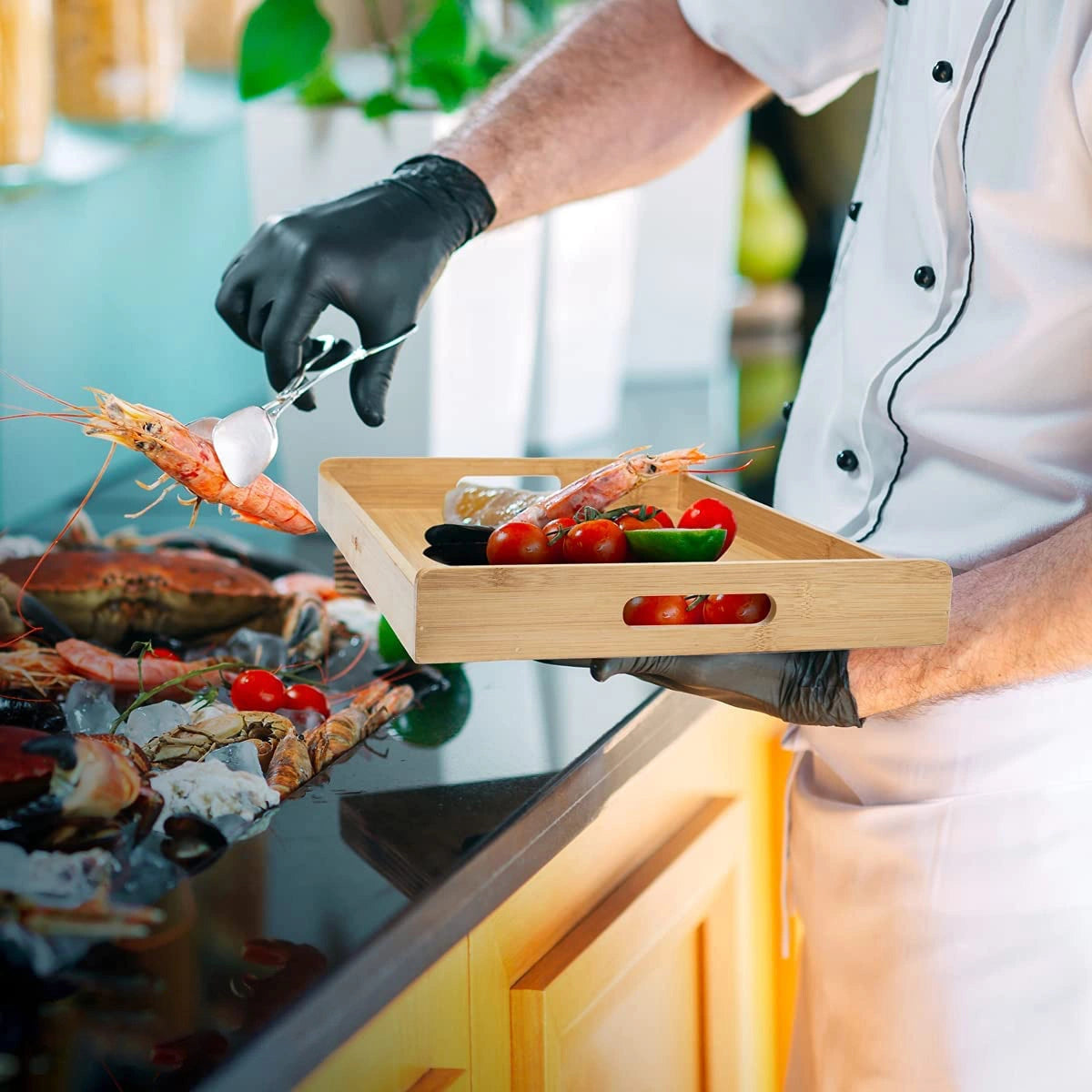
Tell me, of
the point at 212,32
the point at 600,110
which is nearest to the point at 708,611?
the point at 600,110

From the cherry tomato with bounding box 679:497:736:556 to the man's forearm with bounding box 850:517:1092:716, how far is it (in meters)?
0.11

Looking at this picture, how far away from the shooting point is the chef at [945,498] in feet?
2.70

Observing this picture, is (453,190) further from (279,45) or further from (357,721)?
(279,45)

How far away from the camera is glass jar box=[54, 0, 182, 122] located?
4.74ft

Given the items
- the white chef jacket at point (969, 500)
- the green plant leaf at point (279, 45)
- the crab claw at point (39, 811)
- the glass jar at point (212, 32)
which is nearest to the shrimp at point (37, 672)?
the crab claw at point (39, 811)

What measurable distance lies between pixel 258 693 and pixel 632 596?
12.6 inches

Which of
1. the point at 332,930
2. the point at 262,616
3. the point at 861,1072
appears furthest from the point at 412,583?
the point at 861,1072

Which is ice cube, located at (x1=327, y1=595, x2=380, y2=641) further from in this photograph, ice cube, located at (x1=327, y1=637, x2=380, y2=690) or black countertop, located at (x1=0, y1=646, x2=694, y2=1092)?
black countertop, located at (x1=0, y1=646, x2=694, y2=1092)

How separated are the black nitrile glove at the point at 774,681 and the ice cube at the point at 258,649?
13.0 inches

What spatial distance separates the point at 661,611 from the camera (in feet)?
2.40

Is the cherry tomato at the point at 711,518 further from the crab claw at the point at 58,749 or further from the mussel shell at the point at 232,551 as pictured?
the mussel shell at the point at 232,551

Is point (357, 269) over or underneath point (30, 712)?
over

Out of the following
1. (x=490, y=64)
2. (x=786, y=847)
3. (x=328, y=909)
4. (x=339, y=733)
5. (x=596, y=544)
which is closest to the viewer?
(x=328, y=909)

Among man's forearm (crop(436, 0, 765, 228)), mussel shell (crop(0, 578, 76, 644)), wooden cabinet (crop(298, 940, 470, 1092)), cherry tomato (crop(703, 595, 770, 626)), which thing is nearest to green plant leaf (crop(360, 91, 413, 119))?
man's forearm (crop(436, 0, 765, 228))
